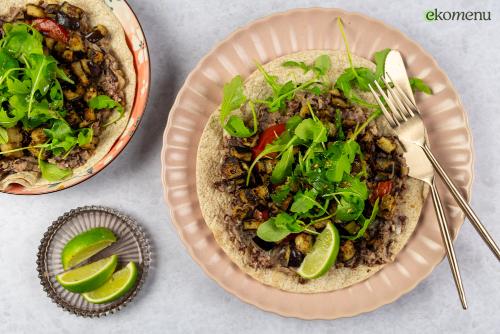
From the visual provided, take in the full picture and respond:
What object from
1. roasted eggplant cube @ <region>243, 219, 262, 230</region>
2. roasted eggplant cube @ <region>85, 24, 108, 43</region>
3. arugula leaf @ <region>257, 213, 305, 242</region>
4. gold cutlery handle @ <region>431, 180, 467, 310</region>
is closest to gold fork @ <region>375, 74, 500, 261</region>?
gold cutlery handle @ <region>431, 180, 467, 310</region>

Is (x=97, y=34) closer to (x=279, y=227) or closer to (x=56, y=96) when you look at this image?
(x=56, y=96)

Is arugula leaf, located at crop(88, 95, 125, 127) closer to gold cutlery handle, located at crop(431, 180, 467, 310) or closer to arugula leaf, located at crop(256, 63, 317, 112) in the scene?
arugula leaf, located at crop(256, 63, 317, 112)

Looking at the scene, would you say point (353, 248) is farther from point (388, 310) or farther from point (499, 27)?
point (499, 27)

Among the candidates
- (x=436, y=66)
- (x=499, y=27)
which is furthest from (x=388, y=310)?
(x=499, y=27)

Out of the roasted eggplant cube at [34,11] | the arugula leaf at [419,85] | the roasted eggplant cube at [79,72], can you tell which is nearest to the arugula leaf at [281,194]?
the arugula leaf at [419,85]

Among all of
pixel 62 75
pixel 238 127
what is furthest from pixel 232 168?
pixel 62 75

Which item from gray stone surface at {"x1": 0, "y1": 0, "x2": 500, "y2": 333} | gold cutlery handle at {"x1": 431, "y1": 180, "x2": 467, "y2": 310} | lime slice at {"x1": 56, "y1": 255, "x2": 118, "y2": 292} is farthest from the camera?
gray stone surface at {"x1": 0, "y1": 0, "x2": 500, "y2": 333}

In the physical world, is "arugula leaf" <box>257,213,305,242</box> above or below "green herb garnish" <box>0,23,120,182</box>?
below

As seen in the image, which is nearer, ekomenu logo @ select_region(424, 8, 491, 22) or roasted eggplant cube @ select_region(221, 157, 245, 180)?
roasted eggplant cube @ select_region(221, 157, 245, 180)
